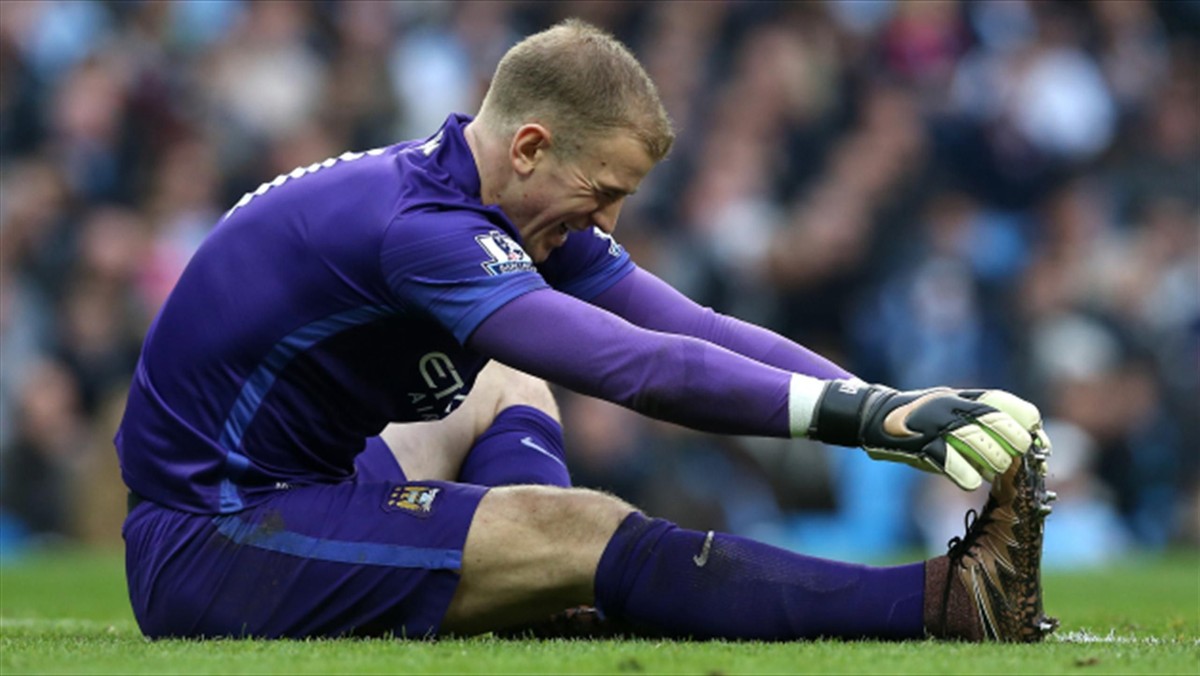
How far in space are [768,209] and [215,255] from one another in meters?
8.30

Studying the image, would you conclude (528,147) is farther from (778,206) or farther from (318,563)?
(778,206)

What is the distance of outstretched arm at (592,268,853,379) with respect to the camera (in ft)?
18.8

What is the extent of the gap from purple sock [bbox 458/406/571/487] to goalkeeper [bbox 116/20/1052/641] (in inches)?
20.5

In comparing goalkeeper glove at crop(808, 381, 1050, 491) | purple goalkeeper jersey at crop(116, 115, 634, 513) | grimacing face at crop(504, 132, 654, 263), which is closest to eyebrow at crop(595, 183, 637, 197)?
grimacing face at crop(504, 132, 654, 263)

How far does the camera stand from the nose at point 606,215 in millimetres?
5234

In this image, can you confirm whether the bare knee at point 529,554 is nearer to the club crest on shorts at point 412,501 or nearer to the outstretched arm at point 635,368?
the club crest on shorts at point 412,501

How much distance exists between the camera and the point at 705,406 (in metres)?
4.75

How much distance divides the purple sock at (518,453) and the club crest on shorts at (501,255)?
1.10 metres

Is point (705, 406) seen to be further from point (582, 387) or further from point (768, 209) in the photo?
point (768, 209)

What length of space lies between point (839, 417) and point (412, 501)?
1.18 metres

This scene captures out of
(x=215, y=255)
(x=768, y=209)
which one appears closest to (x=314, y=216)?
(x=215, y=255)

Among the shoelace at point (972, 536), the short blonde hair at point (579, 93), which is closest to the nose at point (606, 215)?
the short blonde hair at point (579, 93)

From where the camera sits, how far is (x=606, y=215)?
5.26 meters

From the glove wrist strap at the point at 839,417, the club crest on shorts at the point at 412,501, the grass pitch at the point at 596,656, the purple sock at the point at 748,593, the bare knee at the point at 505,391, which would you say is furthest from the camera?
the bare knee at the point at 505,391
